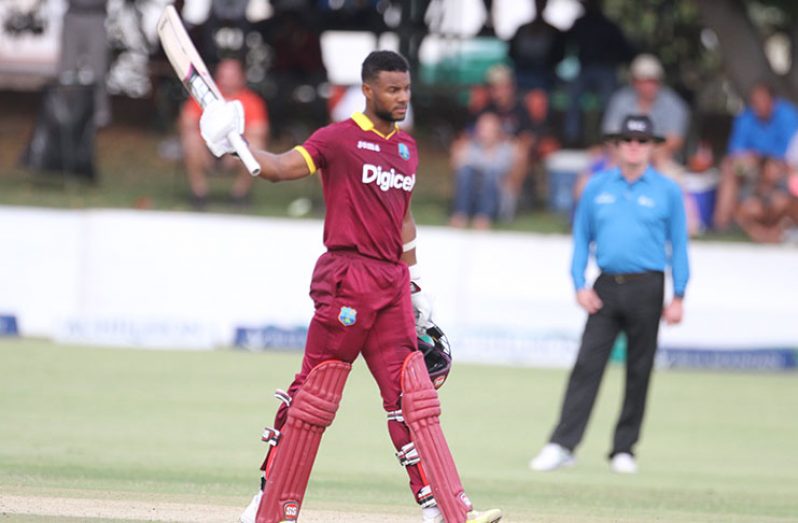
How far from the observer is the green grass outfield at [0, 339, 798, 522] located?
7387mm

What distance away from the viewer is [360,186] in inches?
233

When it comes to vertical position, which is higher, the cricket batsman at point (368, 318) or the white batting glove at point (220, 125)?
the white batting glove at point (220, 125)

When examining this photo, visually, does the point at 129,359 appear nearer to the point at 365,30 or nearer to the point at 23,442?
the point at 23,442

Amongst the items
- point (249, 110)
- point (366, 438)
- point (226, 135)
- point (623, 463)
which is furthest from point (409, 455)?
point (249, 110)

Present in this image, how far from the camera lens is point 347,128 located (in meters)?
5.98

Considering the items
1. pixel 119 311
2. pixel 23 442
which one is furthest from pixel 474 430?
pixel 119 311

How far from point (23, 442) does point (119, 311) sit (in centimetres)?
547

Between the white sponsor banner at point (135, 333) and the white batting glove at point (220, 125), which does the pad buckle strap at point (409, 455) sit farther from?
the white sponsor banner at point (135, 333)

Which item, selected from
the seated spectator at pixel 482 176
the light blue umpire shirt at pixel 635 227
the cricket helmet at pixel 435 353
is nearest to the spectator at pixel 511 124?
the seated spectator at pixel 482 176

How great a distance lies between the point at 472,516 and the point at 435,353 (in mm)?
765

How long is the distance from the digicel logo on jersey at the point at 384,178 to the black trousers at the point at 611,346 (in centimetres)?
306

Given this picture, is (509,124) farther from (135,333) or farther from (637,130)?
(637,130)

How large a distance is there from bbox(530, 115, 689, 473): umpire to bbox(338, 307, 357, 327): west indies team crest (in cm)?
309

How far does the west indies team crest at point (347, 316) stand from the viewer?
19.4 ft
